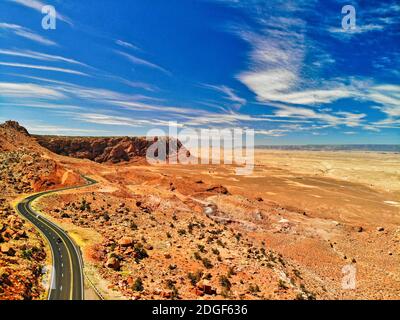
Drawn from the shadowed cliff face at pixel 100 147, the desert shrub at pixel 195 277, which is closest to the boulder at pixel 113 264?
the desert shrub at pixel 195 277

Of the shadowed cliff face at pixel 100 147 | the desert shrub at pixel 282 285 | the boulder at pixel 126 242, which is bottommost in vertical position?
the desert shrub at pixel 282 285

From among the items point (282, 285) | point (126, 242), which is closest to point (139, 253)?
point (126, 242)

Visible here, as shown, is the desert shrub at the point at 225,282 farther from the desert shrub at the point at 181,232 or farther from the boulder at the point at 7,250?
the boulder at the point at 7,250

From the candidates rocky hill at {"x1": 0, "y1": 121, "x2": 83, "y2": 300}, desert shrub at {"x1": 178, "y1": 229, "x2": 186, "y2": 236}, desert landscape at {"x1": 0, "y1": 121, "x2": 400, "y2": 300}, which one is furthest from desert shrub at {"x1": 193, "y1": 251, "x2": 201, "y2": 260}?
rocky hill at {"x1": 0, "y1": 121, "x2": 83, "y2": 300}

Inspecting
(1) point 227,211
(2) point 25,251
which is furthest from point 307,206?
(2) point 25,251

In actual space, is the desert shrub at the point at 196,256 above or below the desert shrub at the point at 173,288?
above

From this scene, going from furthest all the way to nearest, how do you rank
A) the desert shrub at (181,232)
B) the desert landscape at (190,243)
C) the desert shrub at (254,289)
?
the desert shrub at (181,232), the desert shrub at (254,289), the desert landscape at (190,243)

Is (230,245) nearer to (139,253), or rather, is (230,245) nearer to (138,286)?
(139,253)

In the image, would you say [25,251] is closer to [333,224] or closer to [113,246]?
[113,246]
